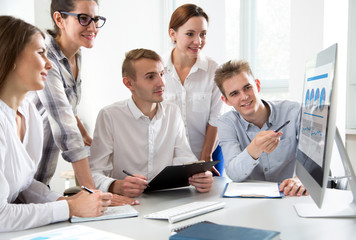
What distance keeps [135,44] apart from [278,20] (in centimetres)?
179

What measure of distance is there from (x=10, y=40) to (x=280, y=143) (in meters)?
1.40

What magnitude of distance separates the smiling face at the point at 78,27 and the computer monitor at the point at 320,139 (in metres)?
1.05

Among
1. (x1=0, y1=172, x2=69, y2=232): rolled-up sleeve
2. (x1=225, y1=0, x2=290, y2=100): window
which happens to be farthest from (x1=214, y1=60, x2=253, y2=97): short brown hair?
(x1=225, y1=0, x2=290, y2=100): window

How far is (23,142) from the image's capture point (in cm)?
152

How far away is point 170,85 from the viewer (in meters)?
2.63

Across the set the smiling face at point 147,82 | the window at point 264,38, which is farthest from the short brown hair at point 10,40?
the window at point 264,38

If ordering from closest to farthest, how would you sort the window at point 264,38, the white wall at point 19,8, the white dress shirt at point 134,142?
the white dress shirt at point 134,142, the white wall at point 19,8, the window at point 264,38

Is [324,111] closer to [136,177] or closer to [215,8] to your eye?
[136,177]

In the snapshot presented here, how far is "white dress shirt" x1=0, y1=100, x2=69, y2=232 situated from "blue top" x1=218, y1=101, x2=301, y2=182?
954 mm

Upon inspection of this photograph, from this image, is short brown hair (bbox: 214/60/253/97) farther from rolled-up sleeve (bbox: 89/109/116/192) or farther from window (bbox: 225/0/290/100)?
window (bbox: 225/0/290/100)

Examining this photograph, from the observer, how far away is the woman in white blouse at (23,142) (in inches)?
50.3

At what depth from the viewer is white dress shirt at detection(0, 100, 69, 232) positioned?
1.26 meters

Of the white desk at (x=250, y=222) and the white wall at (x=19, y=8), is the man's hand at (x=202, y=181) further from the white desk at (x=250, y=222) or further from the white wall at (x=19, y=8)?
the white wall at (x=19, y=8)

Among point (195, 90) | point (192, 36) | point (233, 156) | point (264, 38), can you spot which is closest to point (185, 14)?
point (192, 36)
